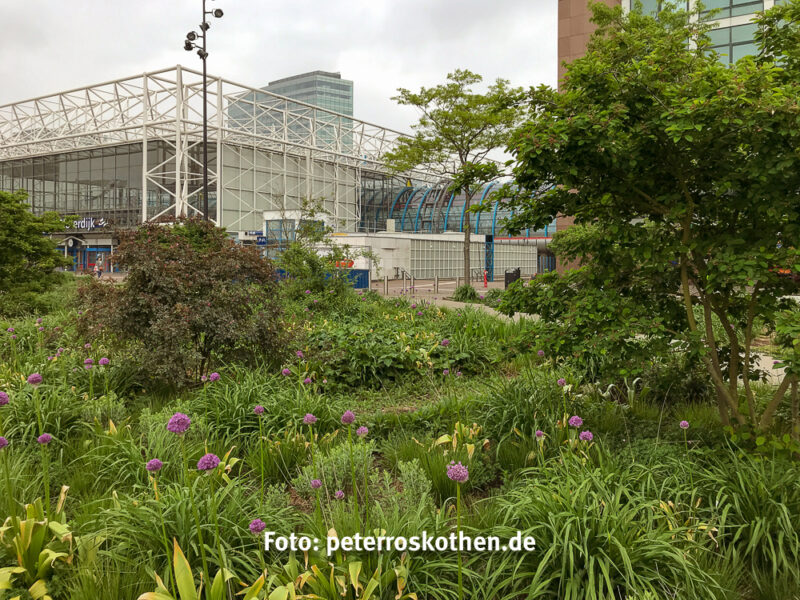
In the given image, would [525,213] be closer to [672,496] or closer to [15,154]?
[672,496]

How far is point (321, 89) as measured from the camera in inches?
5886

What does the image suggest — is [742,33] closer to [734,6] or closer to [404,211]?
[734,6]

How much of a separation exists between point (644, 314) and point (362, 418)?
276 cm

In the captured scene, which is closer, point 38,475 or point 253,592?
point 253,592

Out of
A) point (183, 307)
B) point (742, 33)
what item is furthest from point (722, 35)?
point (183, 307)

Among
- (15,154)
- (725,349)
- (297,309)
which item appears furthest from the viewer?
(15,154)

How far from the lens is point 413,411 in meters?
5.90

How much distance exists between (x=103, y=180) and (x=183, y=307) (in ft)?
171

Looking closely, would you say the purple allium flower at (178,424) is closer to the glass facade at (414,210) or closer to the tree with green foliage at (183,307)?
the tree with green foliage at (183,307)

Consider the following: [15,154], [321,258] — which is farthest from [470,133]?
[15,154]

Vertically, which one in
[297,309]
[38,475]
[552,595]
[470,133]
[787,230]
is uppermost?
[470,133]

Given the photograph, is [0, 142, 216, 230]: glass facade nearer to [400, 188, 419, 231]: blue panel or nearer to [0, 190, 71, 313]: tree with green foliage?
[400, 188, 419, 231]: blue panel

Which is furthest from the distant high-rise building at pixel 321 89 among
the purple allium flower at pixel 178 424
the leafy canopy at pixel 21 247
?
the purple allium flower at pixel 178 424

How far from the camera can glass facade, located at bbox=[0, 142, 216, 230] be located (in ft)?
153
